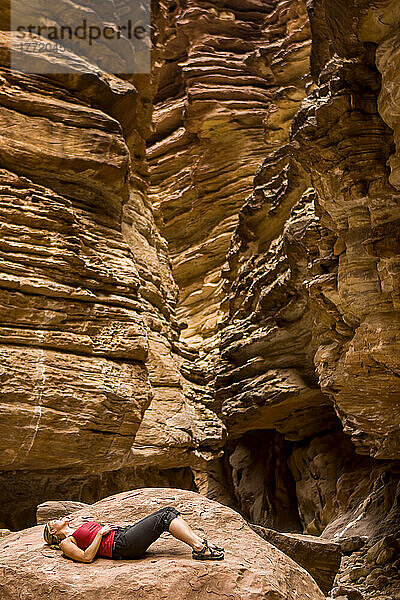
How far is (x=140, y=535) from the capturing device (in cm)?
455

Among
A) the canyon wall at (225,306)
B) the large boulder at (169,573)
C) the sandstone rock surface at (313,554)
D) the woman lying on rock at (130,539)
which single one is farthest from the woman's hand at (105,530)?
the sandstone rock surface at (313,554)

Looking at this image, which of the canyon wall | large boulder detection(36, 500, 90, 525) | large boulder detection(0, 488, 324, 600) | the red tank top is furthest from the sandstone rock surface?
the red tank top

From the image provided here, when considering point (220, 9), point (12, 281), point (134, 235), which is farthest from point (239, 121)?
point (12, 281)

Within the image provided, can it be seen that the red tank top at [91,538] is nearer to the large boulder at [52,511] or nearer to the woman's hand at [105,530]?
the woman's hand at [105,530]

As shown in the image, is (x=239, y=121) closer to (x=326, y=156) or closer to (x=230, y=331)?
(x=230, y=331)

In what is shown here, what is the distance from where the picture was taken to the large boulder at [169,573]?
4145 mm

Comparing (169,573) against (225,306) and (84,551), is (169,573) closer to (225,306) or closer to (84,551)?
(84,551)

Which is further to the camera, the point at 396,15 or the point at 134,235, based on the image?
the point at 134,235

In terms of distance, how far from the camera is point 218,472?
22.9 metres

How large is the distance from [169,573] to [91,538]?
2.54 ft

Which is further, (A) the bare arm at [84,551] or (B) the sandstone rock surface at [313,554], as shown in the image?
(B) the sandstone rock surface at [313,554]

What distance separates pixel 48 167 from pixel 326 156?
5.23 metres

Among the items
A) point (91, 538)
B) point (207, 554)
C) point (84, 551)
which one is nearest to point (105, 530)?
point (91, 538)

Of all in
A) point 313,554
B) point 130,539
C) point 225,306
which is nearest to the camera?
point 130,539
